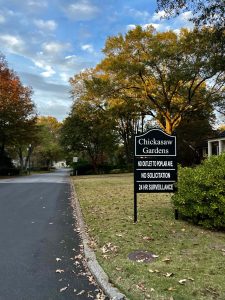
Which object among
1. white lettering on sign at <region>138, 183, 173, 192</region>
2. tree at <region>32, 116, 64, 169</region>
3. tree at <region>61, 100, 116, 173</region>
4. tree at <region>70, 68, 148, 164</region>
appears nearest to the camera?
white lettering on sign at <region>138, 183, 173, 192</region>

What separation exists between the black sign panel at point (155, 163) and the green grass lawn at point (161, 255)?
831mm

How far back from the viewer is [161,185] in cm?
827

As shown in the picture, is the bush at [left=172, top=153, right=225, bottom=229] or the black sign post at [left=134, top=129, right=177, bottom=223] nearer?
the bush at [left=172, top=153, right=225, bottom=229]

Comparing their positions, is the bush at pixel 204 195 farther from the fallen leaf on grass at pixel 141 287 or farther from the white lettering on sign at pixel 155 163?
the fallen leaf on grass at pixel 141 287

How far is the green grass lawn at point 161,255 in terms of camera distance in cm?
414

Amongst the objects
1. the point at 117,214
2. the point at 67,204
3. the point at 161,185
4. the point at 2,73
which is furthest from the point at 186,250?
the point at 2,73

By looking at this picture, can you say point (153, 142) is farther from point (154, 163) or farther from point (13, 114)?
point (13, 114)

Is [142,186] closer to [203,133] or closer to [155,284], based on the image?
[155,284]

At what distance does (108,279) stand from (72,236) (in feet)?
9.65

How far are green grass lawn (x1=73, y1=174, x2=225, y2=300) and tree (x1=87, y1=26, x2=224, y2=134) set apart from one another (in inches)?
762

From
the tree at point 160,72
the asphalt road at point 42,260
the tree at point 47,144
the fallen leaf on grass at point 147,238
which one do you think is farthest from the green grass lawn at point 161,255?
the tree at point 47,144

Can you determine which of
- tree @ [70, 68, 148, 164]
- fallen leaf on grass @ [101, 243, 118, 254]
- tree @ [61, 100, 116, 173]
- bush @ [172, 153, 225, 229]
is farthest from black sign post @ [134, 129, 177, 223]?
tree @ [61, 100, 116, 173]

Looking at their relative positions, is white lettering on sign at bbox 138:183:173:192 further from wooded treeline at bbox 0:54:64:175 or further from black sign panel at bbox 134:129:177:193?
wooded treeline at bbox 0:54:64:175

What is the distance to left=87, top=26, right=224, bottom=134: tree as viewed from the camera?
26516 millimetres
